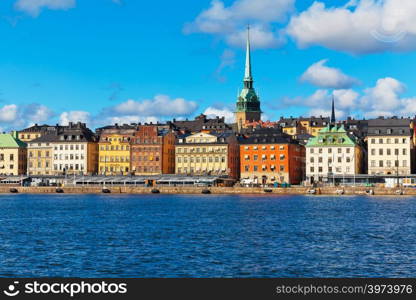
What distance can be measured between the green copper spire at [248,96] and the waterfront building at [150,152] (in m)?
42.9

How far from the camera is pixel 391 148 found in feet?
446

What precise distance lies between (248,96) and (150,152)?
49300 millimetres

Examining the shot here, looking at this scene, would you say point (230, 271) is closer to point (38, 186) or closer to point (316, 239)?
point (316, 239)

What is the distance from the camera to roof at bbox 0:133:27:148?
164125 mm

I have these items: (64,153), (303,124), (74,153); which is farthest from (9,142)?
(303,124)

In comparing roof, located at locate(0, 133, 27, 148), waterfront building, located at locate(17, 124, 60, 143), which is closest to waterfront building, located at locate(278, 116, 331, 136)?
waterfront building, located at locate(17, 124, 60, 143)

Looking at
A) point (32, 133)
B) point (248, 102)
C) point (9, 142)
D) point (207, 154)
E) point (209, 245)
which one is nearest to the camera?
point (209, 245)

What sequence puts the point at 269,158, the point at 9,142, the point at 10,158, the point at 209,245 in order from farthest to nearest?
the point at 9,142
the point at 10,158
the point at 269,158
the point at 209,245

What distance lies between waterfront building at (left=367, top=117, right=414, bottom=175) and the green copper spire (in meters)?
60.8

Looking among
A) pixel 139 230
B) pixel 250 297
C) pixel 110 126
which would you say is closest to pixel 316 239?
pixel 139 230

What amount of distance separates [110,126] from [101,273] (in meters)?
138

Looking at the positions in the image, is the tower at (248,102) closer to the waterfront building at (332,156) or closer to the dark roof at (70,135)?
the dark roof at (70,135)

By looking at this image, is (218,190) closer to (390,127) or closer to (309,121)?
(390,127)

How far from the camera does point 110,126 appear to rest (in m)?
173
